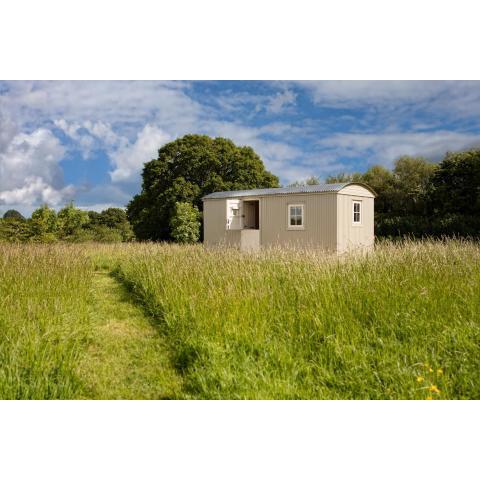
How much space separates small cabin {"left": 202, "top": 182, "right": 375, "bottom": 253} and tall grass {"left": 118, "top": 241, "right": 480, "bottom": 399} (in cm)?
604

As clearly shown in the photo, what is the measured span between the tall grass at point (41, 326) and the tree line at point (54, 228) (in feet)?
22.7

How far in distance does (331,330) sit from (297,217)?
30.2 ft

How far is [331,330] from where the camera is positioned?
3631 mm

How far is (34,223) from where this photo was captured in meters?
14.3

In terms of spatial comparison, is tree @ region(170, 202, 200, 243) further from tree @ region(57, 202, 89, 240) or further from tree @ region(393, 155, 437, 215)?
tree @ region(393, 155, 437, 215)

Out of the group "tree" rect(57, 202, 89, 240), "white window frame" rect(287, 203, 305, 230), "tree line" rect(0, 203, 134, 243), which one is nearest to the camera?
"white window frame" rect(287, 203, 305, 230)

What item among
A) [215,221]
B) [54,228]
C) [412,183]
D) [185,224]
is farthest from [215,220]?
[412,183]

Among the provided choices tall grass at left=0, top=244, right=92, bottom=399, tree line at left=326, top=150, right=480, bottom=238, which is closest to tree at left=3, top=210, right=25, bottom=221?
tall grass at left=0, top=244, right=92, bottom=399

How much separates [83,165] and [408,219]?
1712cm

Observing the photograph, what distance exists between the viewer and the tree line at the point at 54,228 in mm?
13516

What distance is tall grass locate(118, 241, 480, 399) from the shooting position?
2.89m

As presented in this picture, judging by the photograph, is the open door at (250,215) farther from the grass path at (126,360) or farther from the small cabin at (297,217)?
the grass path at (126,360)
